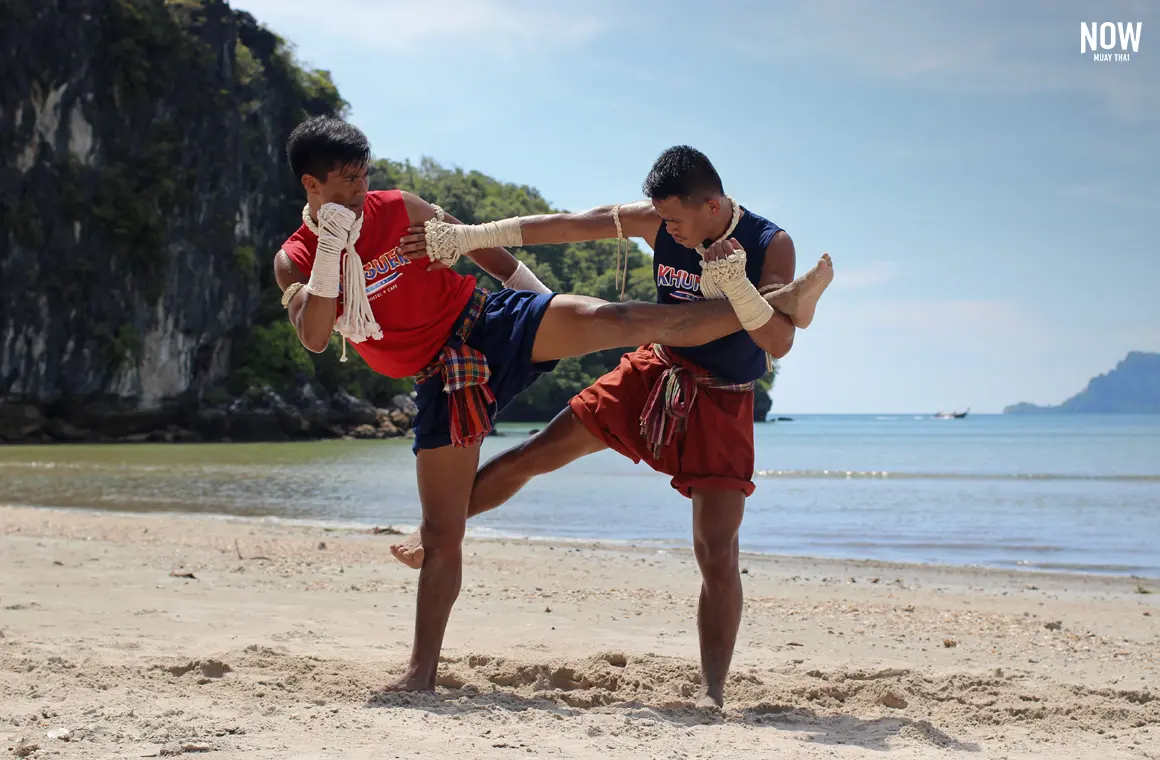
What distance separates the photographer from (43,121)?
3691cm

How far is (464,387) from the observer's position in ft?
12.0

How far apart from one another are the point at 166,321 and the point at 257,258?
17.3ft

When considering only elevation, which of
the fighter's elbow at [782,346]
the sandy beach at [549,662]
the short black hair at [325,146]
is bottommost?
the sandy beach at [549,662]

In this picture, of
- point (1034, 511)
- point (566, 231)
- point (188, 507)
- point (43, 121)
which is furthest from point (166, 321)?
point (566, 231)

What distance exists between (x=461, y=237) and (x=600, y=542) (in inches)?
282

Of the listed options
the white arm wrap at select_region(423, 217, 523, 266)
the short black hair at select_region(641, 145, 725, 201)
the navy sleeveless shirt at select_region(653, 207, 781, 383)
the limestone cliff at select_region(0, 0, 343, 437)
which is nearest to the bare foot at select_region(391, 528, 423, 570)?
the white arm wrap at select_region(423, 217, 523, 266)

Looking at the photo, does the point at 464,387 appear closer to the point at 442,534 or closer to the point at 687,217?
the point at 442,534

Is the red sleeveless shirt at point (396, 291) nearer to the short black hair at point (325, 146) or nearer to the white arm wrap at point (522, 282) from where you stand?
the short black hair at point (325, 146)

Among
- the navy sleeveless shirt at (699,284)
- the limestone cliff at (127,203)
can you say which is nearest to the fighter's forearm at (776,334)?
the navy sleeveless shirt at (699,284)

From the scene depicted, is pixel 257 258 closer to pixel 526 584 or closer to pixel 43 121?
pixel 43 121

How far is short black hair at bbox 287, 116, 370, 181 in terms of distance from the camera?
346cm

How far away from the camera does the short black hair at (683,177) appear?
3576mm

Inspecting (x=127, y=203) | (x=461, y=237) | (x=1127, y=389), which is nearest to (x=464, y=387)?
(x=461, y=237)

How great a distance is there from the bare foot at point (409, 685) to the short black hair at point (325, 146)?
1.72 meters
